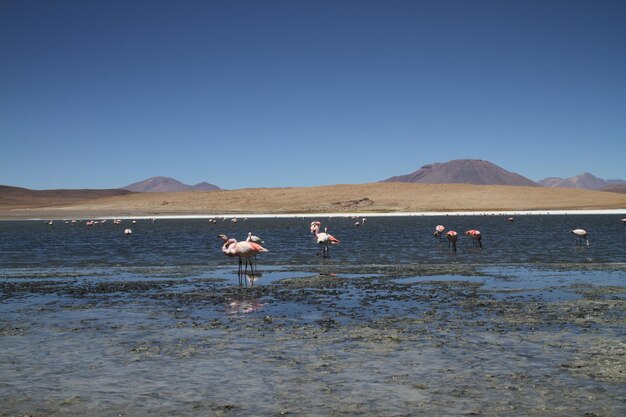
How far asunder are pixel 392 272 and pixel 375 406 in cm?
1558

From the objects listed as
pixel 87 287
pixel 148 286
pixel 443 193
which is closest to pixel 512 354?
pixel 148 286

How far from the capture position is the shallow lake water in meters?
8.32

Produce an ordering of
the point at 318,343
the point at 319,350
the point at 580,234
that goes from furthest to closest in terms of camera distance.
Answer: the point at 580,234 → the point at 318,343 → the point at 319,350

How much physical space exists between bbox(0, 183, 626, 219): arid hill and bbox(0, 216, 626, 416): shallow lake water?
312 feet

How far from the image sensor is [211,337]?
12234 mm

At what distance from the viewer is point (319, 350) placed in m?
11.0

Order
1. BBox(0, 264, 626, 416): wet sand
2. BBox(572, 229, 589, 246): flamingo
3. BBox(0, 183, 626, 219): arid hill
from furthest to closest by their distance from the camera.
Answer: BBox(0, 183, 626, 219): arid hill
BBox(572, 229, 589, 246): flamingo
BBox(0, 264, 626, 416): wet sand

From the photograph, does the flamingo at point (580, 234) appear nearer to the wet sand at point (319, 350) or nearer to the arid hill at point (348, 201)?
the wet sand at point (319, 350)

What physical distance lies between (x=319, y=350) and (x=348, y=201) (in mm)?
121022

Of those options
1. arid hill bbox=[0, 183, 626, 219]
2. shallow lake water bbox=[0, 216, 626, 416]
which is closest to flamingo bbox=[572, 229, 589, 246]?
shallow lake water bbox=[0, 216, 626, 416]

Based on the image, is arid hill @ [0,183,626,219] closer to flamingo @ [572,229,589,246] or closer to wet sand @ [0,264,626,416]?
flamingo @ [572,229,589,246]

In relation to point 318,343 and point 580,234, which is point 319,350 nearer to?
point 318,343

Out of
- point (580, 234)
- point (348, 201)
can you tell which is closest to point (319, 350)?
point (580, 234)

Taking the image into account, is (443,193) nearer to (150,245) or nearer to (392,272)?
(150,245)
